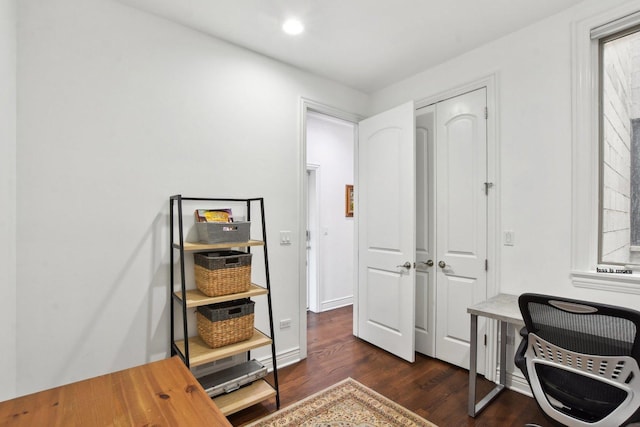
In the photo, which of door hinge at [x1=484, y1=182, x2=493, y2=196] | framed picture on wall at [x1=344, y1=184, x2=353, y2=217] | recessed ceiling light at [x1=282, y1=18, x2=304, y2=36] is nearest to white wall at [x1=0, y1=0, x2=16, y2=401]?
recessed ceiling light at [x1=282, y1=18, x2=304, y2=36]

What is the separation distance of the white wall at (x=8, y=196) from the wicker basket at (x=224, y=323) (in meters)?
0.93

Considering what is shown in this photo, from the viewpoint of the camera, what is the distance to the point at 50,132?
68.7 inches

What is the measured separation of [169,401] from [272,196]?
1849mm

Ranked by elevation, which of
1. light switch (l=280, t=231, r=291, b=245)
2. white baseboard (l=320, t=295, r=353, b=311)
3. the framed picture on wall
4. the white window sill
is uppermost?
the framed picture on wall

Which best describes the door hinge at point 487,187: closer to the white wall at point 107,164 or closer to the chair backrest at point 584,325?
the chair backrest at point 584,325

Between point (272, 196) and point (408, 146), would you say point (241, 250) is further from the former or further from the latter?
point (408, 146)

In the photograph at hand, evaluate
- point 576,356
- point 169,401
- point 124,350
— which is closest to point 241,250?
point 124,350

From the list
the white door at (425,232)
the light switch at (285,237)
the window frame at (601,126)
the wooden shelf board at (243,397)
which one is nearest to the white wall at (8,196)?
the wooden shelf board at (243,397)

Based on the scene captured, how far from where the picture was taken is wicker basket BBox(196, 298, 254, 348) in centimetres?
197

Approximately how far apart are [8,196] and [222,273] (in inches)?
44.3

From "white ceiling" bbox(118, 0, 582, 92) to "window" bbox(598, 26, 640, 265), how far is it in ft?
1.52

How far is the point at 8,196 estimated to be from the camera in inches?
60.2

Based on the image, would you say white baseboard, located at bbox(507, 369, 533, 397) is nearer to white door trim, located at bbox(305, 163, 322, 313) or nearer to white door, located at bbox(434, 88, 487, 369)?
white door, located at bbox(434, 88, 487, 369)

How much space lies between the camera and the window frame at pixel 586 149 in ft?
6.45
